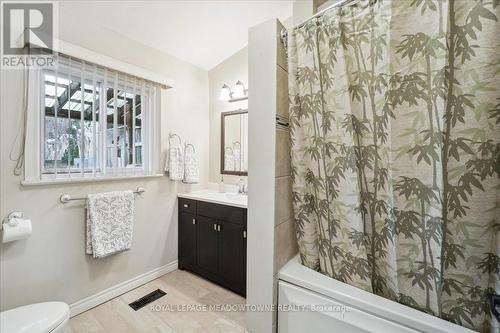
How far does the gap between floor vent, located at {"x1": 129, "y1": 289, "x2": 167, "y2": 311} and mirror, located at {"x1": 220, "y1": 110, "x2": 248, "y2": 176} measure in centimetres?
137

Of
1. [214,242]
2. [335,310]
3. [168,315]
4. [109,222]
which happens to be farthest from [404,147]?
[109,222]

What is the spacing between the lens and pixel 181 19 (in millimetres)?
1986

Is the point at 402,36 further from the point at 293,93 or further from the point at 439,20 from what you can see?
the point at 293,93

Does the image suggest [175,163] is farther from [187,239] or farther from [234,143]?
[187,239]

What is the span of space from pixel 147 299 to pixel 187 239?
2.10ft

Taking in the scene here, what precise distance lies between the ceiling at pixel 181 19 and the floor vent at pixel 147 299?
236 centimetres

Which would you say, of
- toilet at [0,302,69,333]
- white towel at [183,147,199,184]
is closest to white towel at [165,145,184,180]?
white towel at [183,147,199,184]

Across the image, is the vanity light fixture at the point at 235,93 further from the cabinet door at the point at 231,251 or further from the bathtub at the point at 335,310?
the bathtub at the point at 335,310

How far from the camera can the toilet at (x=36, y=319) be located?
1.14 metres

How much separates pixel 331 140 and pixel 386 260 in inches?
24.4

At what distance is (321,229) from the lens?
3.90 ft

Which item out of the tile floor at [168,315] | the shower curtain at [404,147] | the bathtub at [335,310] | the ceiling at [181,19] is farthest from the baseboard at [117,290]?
the ceiling at [181,19]

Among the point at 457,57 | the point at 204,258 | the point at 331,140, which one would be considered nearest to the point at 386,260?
the point at 331,140

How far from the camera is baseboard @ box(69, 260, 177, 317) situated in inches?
69.1
